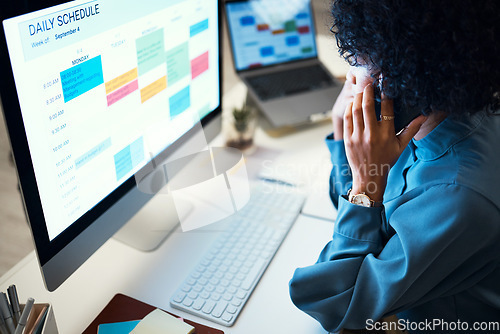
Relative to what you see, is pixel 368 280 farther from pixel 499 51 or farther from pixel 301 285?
pixel 499 51

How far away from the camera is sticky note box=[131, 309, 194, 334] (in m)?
0.72

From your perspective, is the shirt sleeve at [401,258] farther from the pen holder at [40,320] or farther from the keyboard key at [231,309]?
the pen holder at [40,320]

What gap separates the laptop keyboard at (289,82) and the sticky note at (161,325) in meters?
0.84

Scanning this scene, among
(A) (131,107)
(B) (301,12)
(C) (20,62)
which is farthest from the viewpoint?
(B) (301,12)

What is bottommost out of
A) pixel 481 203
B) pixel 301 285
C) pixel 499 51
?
pixel 301 285

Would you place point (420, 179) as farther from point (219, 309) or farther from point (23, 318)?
point (23, 318)

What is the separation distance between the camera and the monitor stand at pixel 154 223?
98cm

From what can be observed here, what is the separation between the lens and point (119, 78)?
2.52 feet

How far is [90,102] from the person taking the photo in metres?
0.72

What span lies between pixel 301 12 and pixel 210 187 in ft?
2.43

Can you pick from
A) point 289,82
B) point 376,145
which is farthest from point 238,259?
point 289,82

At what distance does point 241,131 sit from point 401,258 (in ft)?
2.17

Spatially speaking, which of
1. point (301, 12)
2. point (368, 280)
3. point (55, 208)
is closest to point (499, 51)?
point (368, 280)

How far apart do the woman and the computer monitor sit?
32cm
